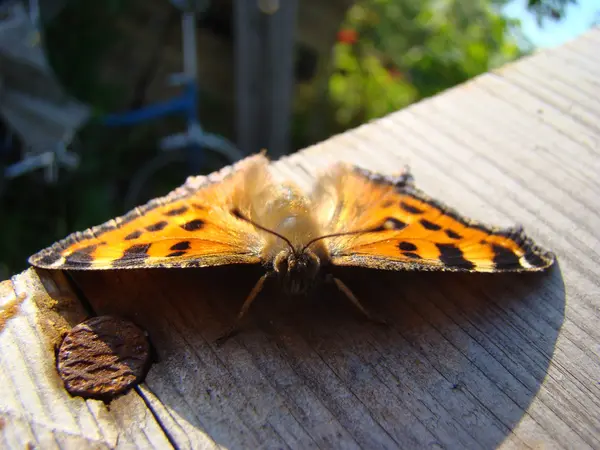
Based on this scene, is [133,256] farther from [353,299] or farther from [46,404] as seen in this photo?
[353,299]

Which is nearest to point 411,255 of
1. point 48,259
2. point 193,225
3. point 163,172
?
point 193,225

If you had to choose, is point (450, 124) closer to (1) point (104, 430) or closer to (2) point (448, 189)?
(2) point (448, 189)

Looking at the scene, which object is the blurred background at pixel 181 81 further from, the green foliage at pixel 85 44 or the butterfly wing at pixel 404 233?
the butterfly wing at pixel 404 233

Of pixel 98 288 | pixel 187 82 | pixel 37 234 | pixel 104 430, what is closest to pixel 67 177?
pixel 37 234

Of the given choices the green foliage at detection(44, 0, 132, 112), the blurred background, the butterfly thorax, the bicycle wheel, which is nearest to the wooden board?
the butterfly thorax

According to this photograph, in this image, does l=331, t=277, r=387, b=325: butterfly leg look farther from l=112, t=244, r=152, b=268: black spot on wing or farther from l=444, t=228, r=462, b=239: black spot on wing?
l=112, t=244, r=152, b=268: black spot on wing

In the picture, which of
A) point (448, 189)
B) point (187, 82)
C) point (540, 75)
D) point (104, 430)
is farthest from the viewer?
point (187, 82)
